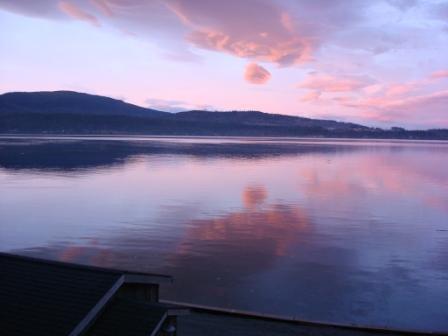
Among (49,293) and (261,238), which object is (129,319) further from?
(261,238)

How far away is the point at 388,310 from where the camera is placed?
14.6m

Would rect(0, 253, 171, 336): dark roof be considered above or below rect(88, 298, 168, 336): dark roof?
above

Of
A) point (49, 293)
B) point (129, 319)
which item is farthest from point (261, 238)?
point (49, 293)

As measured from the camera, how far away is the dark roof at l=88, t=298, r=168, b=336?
7602 mm

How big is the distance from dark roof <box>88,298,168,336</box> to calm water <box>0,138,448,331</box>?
6833 millimetres

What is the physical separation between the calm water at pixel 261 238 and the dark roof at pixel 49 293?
6922mm

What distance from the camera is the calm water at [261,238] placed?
15453 mm

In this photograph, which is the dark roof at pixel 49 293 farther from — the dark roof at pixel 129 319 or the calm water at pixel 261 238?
the calm water at pixel 261 238

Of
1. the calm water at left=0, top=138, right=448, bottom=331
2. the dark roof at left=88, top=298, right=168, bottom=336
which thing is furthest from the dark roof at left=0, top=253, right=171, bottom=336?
the calm water at left=0, top=138, right=448, bottom=331

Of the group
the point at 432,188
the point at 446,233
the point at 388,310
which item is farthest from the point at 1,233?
the point at 432,188

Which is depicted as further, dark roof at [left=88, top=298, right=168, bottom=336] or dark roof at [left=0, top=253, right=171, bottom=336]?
dark roof at [left=88, top=298, right=168, bottom=336]

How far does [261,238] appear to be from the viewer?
23266 mm

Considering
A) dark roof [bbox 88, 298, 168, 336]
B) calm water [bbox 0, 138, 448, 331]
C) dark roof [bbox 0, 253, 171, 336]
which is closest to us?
dark roof [bbox 0, 253, 171, 336]

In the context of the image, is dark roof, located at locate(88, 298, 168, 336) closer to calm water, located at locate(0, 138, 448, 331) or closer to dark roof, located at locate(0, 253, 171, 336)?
dark roof, located at locate(0, 253, 171, 336)
